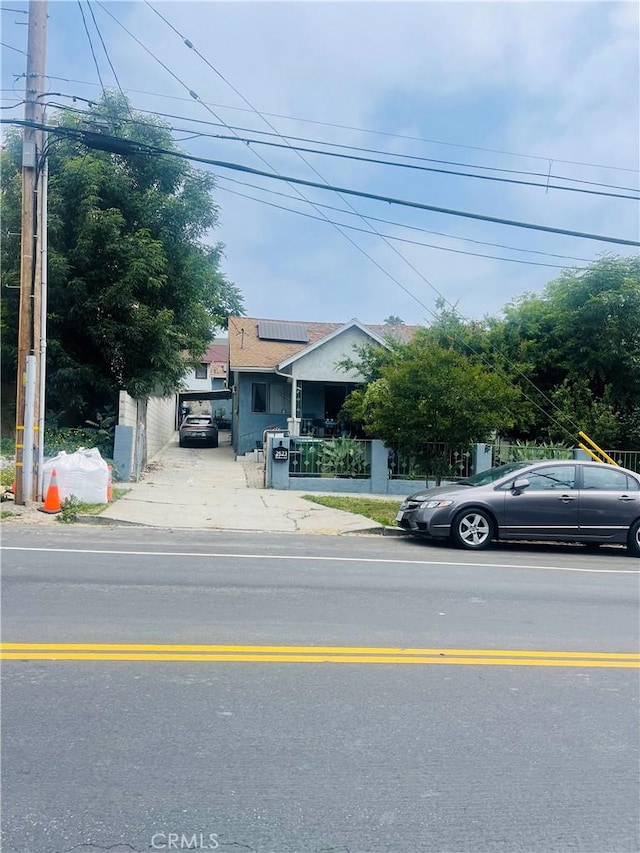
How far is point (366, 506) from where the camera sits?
14211mm

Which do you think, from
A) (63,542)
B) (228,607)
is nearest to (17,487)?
(63,542)

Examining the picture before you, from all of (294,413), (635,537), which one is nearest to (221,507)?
(635,537)

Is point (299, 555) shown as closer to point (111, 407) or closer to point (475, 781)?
point (475, 781)

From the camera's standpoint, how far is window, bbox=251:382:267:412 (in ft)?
85.1

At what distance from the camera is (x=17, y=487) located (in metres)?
12.0

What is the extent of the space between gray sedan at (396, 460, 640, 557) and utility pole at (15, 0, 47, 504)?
658 cm

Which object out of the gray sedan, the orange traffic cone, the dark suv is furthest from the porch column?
the gray sedan

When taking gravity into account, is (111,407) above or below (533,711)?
above

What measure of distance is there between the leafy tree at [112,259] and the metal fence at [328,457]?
4.82 m

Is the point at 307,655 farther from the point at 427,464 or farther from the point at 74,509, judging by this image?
the point at 427,464

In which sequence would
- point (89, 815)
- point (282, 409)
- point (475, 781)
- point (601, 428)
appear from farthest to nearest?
1. point (282, 409)
2. point (601, 428)
3. point (475, 781)
4. point (89, 815)

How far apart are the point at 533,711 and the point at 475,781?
1044 mm

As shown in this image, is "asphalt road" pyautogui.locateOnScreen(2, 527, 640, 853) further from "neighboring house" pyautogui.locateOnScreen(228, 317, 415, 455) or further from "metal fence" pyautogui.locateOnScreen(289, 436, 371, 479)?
"neighboring house" pyautogui.locateOnScreen(228, 317, 415, 455)

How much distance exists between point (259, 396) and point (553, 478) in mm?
16150
